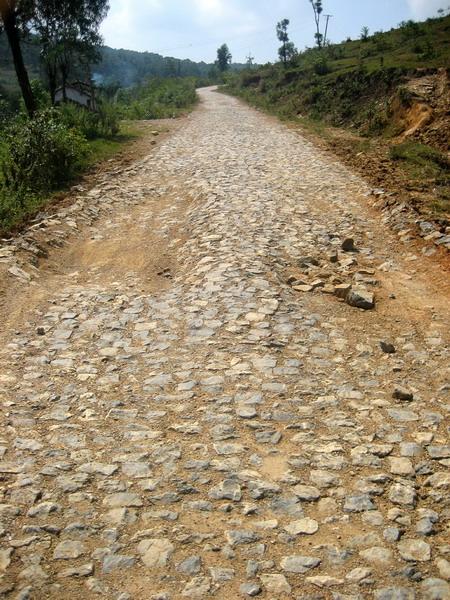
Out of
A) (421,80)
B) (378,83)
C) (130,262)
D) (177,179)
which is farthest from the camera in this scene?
(378,83)

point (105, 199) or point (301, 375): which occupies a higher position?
point (105, 199)

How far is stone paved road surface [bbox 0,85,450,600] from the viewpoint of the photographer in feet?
9.76

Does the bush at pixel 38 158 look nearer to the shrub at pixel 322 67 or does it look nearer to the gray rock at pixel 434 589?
the gray rock at pixel 434 589

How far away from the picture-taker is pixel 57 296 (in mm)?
6770

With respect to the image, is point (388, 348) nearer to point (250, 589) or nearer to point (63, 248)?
point (250, 589)

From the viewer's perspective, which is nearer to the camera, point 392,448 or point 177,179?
point 392,448

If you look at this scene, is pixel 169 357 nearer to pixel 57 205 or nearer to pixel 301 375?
pixel 301 375

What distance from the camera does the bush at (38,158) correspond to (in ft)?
37.0

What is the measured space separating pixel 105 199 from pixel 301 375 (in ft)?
25.1

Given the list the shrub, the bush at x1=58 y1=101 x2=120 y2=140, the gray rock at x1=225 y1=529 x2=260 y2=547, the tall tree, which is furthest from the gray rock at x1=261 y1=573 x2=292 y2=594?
the shrub

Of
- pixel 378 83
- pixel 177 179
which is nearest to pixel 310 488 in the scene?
pixel 177 179

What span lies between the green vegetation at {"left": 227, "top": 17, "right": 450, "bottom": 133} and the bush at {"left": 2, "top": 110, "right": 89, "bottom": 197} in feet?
35.4

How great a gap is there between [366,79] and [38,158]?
52.9 ft

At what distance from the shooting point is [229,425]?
13.8ft
